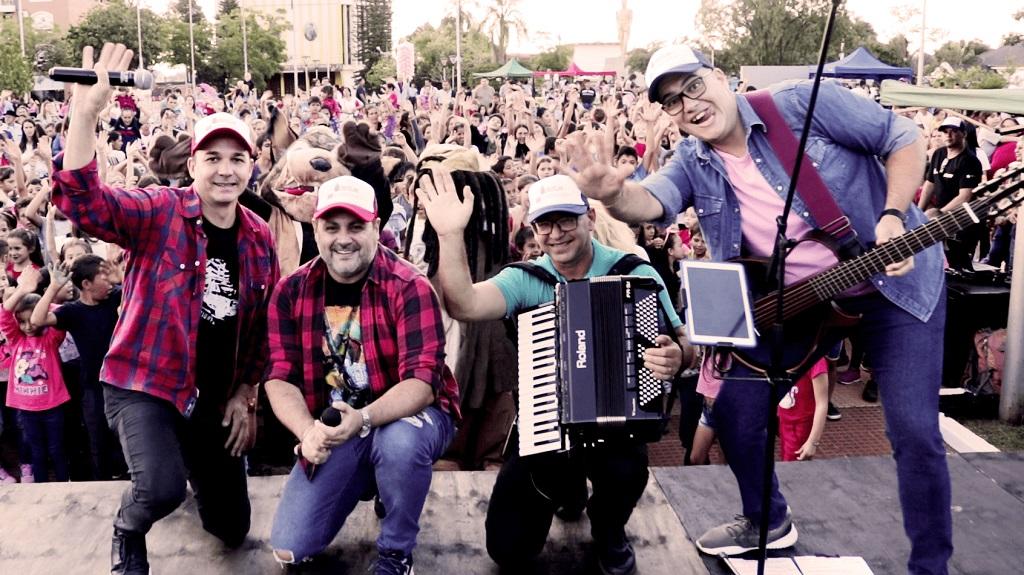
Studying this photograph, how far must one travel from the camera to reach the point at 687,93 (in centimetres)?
→ 320

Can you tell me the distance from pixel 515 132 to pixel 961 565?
33.6 feet

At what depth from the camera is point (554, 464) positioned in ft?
11.0

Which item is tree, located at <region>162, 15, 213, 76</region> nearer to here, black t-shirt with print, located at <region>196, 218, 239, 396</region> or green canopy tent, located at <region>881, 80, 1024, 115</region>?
green canopy tent, located at <region>881, 80, 1024, 115</region>

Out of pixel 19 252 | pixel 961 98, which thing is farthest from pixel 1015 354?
pixel 19 252

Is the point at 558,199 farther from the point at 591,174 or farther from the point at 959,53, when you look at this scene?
the point at 959,53

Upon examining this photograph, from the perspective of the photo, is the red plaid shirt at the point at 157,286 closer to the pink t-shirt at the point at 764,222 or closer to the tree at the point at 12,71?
the pink t-shirt at the point at 764,222

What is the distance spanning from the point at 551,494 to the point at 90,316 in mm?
2897

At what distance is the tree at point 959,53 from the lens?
63.9 m

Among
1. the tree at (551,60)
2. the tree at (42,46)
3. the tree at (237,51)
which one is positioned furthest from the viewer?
the tree at (551,60)

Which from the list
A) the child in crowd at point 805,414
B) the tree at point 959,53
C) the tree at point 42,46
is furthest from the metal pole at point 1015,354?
the tree at point 959,53

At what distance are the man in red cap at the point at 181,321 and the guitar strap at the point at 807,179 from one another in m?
1.96

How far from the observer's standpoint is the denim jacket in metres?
3.12

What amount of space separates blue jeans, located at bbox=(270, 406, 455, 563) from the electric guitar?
1.23 m

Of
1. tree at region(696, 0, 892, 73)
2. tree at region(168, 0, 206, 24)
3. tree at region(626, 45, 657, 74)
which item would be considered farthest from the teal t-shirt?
tree at region(626, 45, 657, 74)
